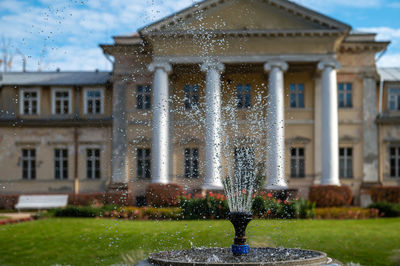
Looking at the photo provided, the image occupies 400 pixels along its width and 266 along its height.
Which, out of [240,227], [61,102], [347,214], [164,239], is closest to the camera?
[240,227]

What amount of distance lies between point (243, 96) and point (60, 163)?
36.7 ft

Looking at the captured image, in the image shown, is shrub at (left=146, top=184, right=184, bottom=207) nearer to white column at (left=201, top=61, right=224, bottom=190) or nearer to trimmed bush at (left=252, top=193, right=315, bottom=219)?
white column at (left=201, top=61, right=224, bottom=190)

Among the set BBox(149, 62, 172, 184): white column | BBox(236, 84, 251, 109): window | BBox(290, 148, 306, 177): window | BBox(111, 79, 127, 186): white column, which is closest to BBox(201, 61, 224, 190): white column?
BBox(149, 62, 172, 184): white column

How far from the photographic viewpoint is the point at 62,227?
19.9 metres

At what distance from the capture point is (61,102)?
35250mm

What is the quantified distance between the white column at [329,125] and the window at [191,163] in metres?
6.85

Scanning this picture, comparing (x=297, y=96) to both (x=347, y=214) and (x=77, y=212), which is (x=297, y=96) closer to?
(x=347, y=214)

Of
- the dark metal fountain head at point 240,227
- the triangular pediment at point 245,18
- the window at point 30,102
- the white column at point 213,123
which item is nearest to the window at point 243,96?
the white column at point 213,123

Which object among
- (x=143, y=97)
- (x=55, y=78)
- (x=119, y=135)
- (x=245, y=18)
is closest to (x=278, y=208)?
(x=245, y=18)

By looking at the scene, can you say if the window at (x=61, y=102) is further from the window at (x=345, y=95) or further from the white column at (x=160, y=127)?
the window at (x=345, y=95)

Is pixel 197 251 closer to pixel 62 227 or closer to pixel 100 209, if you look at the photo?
pixel 62 227

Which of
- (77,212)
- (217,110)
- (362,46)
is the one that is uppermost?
(362,46)

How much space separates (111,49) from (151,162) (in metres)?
6.65

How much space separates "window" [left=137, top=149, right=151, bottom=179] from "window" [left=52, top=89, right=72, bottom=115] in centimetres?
540
